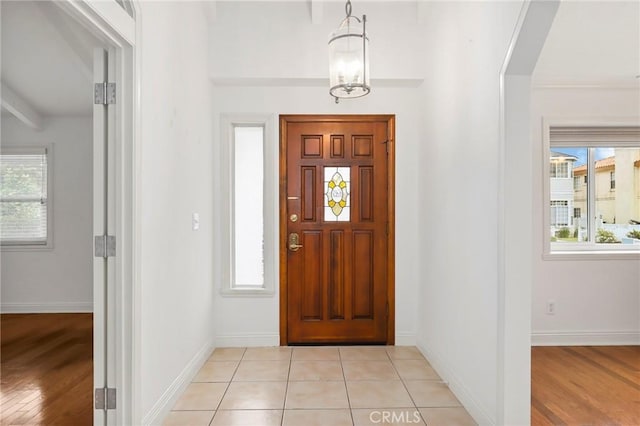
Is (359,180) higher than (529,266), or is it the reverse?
(359,180)

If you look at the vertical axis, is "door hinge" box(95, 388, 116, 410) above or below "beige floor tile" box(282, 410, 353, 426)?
above

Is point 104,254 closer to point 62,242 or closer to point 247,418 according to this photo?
point 247,418

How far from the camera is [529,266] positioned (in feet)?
6.43

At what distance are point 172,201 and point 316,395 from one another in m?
1.66

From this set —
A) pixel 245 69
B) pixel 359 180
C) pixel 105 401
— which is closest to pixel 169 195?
pixel 105 401

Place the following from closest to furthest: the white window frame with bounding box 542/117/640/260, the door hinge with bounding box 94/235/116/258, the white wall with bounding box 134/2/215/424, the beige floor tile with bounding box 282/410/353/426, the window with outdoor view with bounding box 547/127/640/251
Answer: the door hinge with bounding box 94/235/116/258 → the white wall with bounding box 134/2/215/424 → the beige floor tile with bounding box 282/410/353/426 → the white window frame with bounding box 542/117/640/260 → the window with outdoor view with bounding box 547/127/640/251

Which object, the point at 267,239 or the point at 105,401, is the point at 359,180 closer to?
the point at 267,239

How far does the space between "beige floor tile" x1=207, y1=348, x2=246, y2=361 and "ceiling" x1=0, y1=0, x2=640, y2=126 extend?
2.52 metres

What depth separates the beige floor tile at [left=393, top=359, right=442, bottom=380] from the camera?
2926 millimetres

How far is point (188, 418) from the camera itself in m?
2.35

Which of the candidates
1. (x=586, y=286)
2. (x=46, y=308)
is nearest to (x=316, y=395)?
(x=586, y=286)

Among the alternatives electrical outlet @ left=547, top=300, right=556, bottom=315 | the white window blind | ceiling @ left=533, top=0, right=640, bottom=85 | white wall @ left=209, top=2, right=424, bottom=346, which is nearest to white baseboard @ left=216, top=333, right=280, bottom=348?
white wall @ left=209, top=2, right=424, bottom=346

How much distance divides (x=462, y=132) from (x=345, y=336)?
2187 millimetres

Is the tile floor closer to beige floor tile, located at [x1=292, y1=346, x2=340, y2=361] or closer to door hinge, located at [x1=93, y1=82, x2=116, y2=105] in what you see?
beige floor tile, located at [x1=292, y1=346, x2=340, y2=361]
